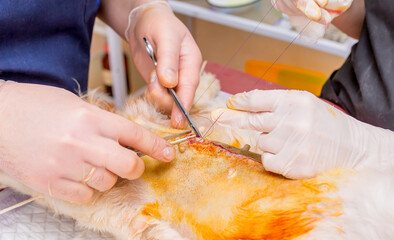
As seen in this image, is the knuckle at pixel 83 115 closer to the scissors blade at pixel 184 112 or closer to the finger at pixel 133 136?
the finger at pixel 133 136

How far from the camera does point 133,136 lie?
2.47 feet

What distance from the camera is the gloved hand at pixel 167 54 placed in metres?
1.01

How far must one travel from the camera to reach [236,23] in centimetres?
191

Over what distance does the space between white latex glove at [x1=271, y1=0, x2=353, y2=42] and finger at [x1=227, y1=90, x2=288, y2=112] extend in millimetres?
338

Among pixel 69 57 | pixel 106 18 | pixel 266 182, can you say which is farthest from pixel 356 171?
pixel 106 18

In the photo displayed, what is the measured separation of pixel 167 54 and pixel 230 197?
0.50 metres

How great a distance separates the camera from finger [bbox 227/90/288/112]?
0.76 metres

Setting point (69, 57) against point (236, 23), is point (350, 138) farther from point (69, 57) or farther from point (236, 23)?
point (236, 23)

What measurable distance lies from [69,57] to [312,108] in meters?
0.86

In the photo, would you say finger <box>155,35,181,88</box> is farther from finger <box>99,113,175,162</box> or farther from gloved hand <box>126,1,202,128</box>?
finger <box>99,113,175,162</box>

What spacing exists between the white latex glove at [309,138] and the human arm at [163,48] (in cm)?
30

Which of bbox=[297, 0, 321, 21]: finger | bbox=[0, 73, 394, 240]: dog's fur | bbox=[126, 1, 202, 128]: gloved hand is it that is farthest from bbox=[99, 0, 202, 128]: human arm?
bbox=[297, 0, 321, 21]: finger

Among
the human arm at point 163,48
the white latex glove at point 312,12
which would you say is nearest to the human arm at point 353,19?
the white latex glove at point 312,12

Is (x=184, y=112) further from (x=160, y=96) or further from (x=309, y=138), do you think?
(x=309, y=138)
